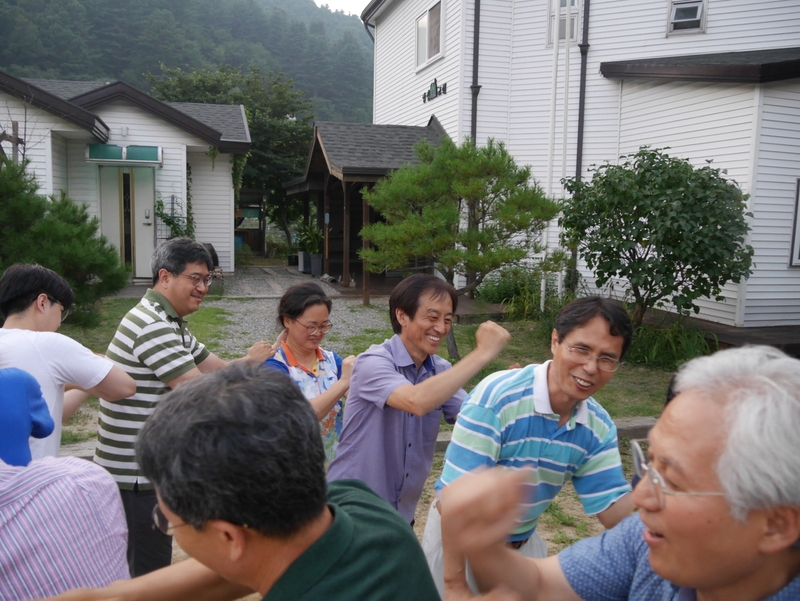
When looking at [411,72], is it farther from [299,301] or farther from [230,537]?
[230,537]

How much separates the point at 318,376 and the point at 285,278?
14353 mm

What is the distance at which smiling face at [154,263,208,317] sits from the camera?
9.84 ft

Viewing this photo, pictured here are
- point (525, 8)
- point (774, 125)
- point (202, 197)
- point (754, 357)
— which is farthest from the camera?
point (202, 197)

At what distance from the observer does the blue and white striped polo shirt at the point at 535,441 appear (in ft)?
7.02

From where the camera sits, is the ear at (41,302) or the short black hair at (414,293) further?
the short black hair at (414,293)

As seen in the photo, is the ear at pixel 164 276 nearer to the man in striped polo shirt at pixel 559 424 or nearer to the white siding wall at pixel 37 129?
the man in striped polo shirt at pixel 559 424

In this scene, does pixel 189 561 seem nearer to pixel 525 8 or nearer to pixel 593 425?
pixel 593 425

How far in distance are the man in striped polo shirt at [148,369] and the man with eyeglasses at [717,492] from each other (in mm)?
1826

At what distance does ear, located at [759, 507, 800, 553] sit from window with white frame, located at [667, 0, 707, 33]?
548 inches

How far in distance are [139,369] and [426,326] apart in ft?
4.24

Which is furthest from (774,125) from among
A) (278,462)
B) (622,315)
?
(278,462)

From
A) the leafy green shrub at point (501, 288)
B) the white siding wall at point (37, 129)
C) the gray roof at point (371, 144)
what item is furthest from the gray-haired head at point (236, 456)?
the white siding wall at point (37, 129)

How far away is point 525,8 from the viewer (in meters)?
13.9

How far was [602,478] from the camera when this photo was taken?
230cm
